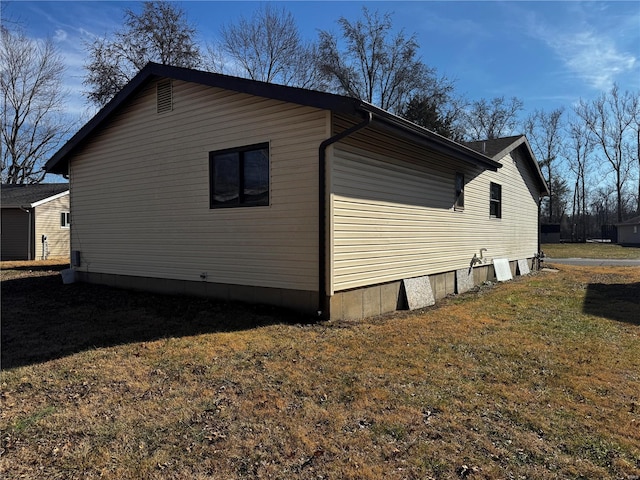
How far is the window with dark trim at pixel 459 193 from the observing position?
11.0 metres

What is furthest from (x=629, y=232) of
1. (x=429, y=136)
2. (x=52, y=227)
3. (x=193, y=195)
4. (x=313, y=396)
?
(x=313, y=396)

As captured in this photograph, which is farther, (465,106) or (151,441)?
(465,106)

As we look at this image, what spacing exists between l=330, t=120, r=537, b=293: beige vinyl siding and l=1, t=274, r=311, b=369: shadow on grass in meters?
1.58

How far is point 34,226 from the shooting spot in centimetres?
1989

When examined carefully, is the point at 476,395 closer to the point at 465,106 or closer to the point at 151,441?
the point at 151,441

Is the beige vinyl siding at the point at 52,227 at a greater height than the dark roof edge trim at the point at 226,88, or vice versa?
the dark roof edge trim at the point at 226,88

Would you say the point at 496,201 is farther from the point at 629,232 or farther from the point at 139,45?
the point at 629,232

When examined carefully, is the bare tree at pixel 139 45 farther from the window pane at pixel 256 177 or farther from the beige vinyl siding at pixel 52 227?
the window pane at pixel 256 177

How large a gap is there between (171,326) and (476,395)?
Result: 14.9 feet

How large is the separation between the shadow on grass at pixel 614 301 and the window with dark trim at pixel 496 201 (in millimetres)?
3403

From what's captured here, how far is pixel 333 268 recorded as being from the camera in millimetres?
6730

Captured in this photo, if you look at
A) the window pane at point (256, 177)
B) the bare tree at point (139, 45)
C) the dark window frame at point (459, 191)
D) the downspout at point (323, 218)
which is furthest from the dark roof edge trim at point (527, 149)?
the bare tree at point (139, 45)

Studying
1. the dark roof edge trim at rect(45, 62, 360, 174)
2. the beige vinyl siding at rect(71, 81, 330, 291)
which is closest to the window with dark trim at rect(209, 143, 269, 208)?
the beige vinyl siding at rect(71, 81, 330, 291)

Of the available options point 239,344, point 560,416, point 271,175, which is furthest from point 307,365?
point 271,175
